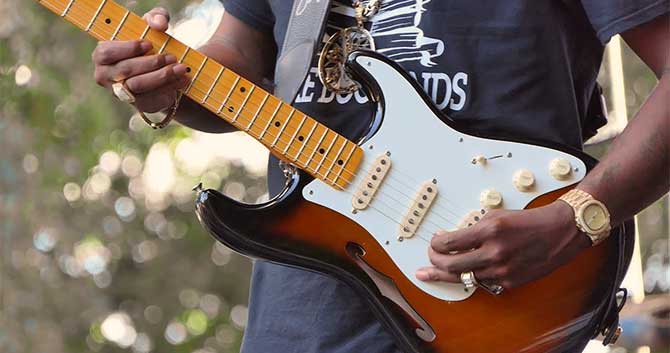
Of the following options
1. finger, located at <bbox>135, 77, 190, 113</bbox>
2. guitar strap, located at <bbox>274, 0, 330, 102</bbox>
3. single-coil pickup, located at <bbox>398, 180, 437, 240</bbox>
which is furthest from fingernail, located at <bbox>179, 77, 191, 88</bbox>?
single-coil pickup, located at <bbox>398, 180, 437, 240</bbox>

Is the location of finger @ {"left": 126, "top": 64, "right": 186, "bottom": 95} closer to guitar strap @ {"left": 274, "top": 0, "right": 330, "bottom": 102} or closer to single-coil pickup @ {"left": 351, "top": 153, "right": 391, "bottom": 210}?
guitar strap @ {"left": 274, "top": 0, "right": 330, "bottom": 102}

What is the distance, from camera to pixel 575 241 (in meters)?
1.32

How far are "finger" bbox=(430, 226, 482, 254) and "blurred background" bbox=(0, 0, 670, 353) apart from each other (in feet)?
8.72

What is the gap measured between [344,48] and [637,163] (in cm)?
44

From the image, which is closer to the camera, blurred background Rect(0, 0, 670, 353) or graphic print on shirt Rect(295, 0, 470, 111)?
graphic print on shirt Rect(295, 0, 470, 111)

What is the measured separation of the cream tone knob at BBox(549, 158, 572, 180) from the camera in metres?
1.38

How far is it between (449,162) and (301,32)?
1.01 feet

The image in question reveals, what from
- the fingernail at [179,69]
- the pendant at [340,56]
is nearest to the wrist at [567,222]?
the pendant at [340,56]

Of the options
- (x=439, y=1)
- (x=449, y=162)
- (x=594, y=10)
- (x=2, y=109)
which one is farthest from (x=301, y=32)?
(x=2, y=109)

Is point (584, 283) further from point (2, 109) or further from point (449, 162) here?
point (2, 109)

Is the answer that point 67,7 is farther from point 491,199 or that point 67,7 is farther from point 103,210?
point 103,210

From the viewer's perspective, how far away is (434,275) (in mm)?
1349

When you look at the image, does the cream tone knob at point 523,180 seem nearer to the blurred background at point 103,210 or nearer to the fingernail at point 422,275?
the fingernail at point 422,275

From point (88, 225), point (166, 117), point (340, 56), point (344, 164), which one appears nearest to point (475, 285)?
point (344, 164)
